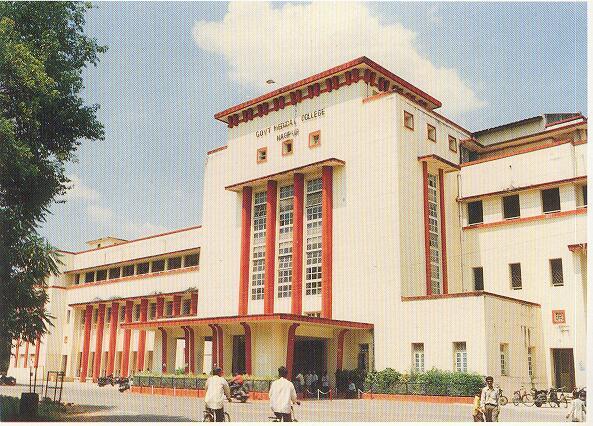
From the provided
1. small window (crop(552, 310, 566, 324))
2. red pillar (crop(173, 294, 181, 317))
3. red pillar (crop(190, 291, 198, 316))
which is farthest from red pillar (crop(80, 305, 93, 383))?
small window (crop(552, 310, 566, 324))

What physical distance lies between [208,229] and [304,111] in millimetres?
10010

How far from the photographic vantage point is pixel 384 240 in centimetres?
3431

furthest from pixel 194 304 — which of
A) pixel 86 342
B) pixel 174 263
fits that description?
pixel 86 342

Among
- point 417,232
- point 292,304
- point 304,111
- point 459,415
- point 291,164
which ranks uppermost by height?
point 304,111

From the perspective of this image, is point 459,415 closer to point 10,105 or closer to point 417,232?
point 417,232

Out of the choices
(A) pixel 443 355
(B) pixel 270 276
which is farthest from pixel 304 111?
(A) pixel 443 355

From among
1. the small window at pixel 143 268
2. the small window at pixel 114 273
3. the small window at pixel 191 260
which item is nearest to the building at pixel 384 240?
the small window at pixel 191 260

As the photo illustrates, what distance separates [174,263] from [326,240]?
58.2ft

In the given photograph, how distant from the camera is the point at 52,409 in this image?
21.8m

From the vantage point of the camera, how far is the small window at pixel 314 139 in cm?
3804

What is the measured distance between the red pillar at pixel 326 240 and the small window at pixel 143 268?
807 inches

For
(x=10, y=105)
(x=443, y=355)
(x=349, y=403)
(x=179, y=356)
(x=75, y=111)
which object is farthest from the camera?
(x=179, y=356)

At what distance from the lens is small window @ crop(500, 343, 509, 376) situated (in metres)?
30.8

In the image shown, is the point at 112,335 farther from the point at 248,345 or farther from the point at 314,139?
the point at 314,139
